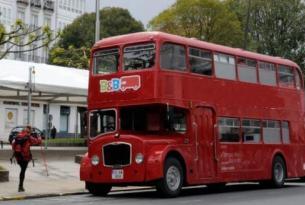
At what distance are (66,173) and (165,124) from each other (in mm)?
8150

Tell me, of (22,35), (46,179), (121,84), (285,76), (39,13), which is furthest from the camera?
(39,13)

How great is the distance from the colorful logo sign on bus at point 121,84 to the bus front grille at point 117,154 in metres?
1.58

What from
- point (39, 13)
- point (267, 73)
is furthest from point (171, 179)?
point (39, 13)

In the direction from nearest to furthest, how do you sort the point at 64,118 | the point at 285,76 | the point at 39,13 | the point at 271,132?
the point at 271,132 < the point at 285,76 < the point at 64,118 < the point at 39,13

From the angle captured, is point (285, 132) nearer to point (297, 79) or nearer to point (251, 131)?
point (297, 79)

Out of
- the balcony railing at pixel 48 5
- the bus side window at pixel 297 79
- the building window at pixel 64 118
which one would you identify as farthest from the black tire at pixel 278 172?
the balcony railing at pixel 48 5

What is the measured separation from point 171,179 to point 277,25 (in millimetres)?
45335

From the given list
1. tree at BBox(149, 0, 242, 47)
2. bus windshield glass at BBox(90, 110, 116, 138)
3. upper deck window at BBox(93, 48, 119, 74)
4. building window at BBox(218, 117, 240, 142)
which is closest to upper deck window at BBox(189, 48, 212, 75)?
building window at BBox(218, 117, 240, 142)

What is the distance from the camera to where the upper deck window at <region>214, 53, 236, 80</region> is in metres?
21.0

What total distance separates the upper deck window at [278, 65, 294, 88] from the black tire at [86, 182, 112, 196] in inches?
311

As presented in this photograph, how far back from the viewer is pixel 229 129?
21453 mm

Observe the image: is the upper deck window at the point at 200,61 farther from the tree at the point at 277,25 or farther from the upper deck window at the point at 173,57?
the tree at the point at 277,25

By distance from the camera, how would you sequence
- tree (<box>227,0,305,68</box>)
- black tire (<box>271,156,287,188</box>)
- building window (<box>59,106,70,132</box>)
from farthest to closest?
building window (<box>59,106,70,132</box>)
tree (<box>227,0,305,68</box>)
black tire (<box>271,156,287,188</box>)

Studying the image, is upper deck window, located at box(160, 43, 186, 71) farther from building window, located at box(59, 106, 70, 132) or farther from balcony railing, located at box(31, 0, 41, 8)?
balcony railing, located at box(31, 0, 41, 8)
